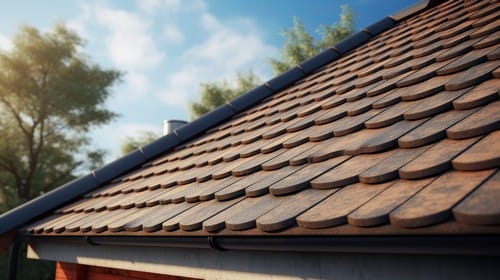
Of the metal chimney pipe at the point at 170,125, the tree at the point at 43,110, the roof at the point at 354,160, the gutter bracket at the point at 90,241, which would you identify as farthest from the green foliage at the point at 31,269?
the gutter bracket at the point at 90,241

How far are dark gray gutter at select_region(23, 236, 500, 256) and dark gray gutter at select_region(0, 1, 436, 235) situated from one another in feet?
8.40

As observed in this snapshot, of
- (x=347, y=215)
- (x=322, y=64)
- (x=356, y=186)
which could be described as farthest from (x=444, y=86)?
(x=322, y=64)

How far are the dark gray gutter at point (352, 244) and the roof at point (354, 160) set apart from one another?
34 mm

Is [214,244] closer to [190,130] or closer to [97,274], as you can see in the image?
[97,274]

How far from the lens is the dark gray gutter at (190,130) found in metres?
4.44

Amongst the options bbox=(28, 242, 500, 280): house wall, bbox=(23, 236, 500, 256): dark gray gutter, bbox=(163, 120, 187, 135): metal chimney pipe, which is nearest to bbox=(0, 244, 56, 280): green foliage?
bbox=(163, 120, 187, 135): metal chimney pipe

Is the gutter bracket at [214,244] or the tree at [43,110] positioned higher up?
the tree at [43,110]

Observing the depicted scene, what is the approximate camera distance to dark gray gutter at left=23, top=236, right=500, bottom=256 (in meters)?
1.09

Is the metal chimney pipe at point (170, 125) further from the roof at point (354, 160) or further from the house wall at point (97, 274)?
the house wall at point (97, 274)

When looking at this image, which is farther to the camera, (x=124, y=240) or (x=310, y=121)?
(x=310, y=121)

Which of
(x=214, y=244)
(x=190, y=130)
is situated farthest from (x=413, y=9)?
(x=214, y=244)

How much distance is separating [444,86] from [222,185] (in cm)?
150

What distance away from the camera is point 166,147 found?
4875mm

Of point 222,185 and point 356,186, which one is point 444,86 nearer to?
point 356,186
